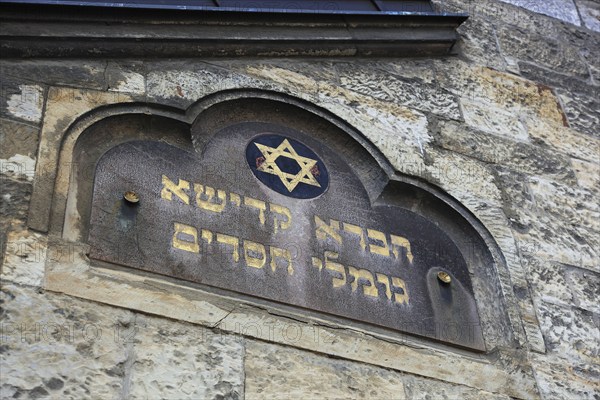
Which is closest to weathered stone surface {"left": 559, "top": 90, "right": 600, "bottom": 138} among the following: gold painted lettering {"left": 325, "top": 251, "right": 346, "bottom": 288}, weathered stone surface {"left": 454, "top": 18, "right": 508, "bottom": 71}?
weathered stone surface {"left": 454, "top": 18, "right": 508, "bottom": 71}

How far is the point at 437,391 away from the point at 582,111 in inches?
83.1

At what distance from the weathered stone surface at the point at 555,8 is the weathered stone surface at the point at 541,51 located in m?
0.24

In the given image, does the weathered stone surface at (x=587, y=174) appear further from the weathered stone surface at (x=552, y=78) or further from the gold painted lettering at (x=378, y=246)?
the gold painted lettering at (x=378, y=246)

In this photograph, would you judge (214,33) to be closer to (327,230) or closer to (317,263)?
(327,230)

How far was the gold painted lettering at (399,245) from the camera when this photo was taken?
152 inches

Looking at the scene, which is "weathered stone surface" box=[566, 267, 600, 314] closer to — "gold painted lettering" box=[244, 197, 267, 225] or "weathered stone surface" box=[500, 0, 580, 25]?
"gold painted lettering" box=[244, 197, 267, 225]

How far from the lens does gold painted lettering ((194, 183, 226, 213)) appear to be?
11.9 feet

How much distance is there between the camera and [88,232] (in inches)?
A: 130

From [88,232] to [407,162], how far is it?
1.38 m

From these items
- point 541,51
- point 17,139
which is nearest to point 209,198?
point 17,139

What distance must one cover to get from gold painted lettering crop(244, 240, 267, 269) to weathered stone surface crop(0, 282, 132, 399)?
0.54 m

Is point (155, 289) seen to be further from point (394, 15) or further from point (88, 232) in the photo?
point (394, 15)

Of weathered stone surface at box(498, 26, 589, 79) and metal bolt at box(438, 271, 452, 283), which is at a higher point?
Answer: weathered stone surface at box(498, 26, 589, 79)

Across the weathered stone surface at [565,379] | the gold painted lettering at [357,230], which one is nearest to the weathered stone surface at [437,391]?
the weathered stone surface at [565,379]
